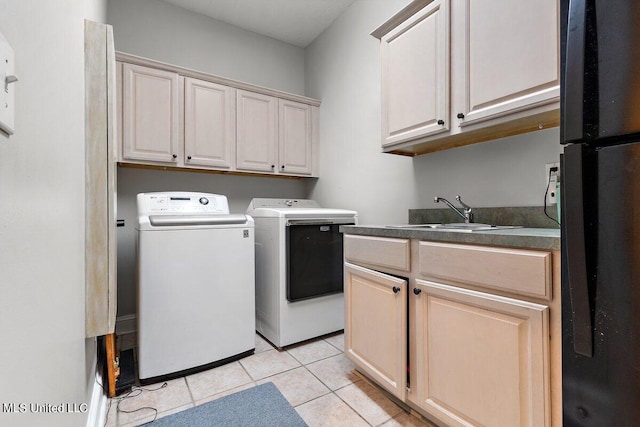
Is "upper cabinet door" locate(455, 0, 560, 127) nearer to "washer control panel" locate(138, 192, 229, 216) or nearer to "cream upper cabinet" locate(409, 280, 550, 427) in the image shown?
"cream upper cabinet" locate(409, 280, 550, 427)

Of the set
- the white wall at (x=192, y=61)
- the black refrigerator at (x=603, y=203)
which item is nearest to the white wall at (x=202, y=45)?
the white wall at (x=192, y=61)

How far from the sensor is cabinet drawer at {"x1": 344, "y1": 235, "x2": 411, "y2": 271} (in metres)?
1.43

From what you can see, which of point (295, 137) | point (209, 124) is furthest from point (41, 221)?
point (295, 137)

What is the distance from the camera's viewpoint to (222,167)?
104 inches

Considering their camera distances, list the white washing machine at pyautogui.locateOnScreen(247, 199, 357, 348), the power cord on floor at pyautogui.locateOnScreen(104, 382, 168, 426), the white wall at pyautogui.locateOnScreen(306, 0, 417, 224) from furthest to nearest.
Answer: the white wall at pyautogui.locateOnScreen(306, 0, 417, 224)
the white washing machine at pyautogui.locateOnScreen(247, 199, 357, 348)
the power cord on floor at pyautogui.locateOnScreen(104, 382, 168, 426)

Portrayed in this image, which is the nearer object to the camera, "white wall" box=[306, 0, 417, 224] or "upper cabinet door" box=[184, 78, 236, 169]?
"white wall" box=[306, 0, 417, 224]

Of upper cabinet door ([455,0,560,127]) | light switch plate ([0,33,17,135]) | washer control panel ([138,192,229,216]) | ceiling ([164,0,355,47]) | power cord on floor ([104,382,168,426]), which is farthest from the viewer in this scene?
ceiling ([164,0,355,47])

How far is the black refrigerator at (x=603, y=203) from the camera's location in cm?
59

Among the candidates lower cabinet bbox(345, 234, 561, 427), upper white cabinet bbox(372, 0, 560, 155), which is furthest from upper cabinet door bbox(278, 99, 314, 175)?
lower cabinet bbox(345, 234, 561, 427)

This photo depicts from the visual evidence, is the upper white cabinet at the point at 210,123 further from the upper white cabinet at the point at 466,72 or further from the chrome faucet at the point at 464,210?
the chrome faucet at the point at 464,210

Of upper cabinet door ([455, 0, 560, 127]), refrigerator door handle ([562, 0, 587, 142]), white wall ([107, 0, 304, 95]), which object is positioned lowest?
refrigerator door handle ([562, 0, 587, 142])

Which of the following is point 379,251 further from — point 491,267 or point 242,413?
point 242,413

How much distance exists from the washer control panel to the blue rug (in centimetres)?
120

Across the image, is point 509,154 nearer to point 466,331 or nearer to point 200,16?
point 466,331
